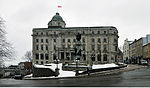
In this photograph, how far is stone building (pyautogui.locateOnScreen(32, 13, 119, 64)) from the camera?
82812 mm

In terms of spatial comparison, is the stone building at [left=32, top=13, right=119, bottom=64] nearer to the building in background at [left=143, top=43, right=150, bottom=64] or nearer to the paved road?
the building in background at [left=143, top=43, right=150, bottom=64]

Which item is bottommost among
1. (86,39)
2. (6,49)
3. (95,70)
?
(95,70)

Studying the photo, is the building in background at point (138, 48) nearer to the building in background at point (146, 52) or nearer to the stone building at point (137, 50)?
the stone building at point (137, 50)

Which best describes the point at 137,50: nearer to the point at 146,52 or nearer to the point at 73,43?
the point at 146,52

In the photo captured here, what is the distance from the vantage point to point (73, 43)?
85.2m

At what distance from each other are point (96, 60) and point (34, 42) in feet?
95.8

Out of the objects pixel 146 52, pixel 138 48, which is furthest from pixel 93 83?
pixel 138 48

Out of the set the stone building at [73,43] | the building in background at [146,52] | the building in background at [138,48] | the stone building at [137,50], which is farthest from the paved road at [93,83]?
the stone building at [137,50]

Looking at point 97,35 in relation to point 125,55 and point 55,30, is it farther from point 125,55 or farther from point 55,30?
point 125,55

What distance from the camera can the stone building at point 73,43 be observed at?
8281 centimetres

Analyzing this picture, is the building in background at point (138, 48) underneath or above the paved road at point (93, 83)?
above

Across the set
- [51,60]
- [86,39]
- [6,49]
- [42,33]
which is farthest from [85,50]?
[6,49]

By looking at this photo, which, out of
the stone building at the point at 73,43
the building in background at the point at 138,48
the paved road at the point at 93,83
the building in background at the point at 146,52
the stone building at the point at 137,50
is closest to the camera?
the paved road at the point at 93,83

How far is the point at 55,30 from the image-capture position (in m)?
86.9
